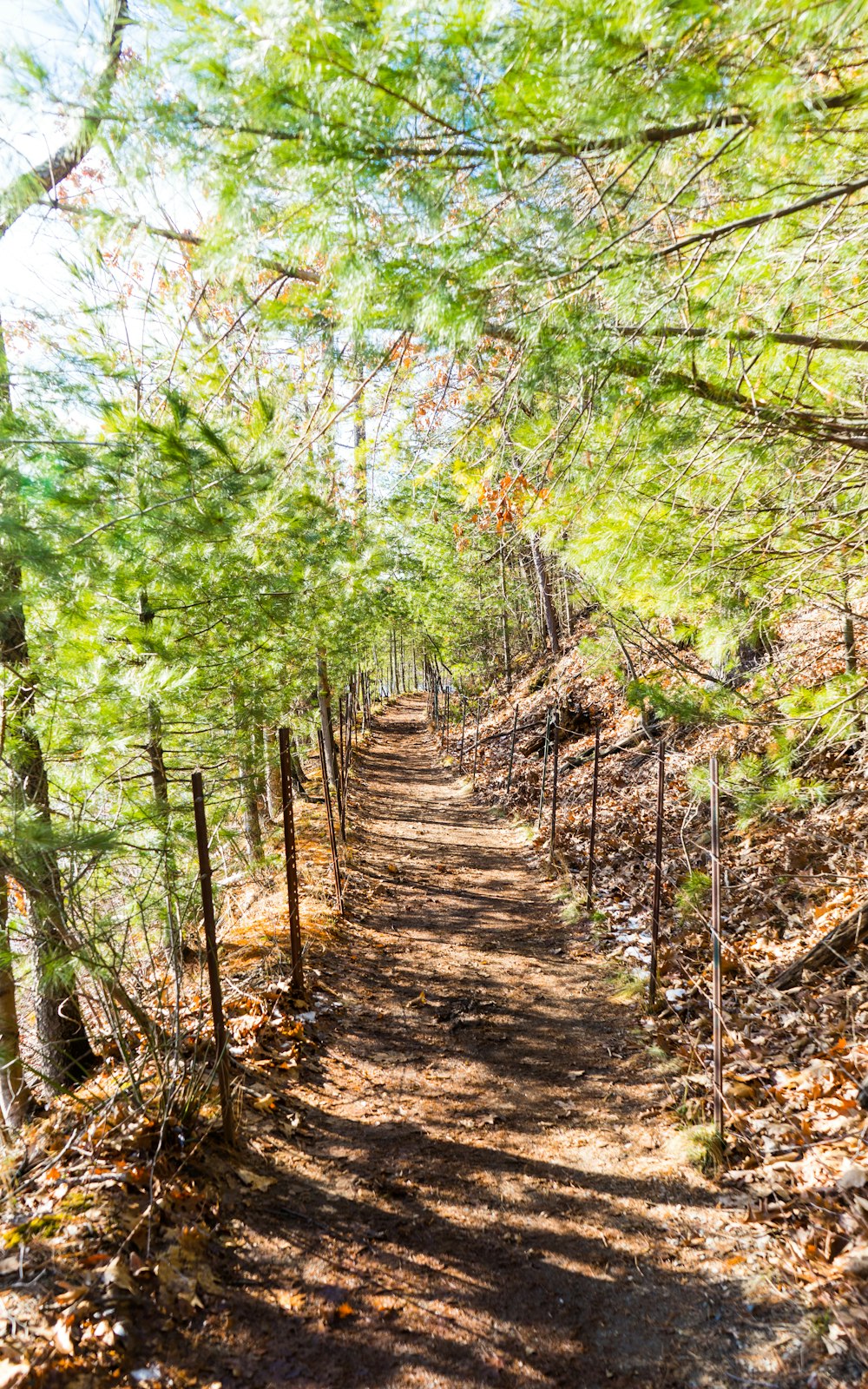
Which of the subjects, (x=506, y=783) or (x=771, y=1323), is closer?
(x=771, y=1323)

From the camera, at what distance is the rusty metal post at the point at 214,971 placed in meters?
3.72

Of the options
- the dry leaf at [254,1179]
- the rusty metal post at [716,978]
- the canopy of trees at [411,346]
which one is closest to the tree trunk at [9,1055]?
the canopy of trees at [411,346]

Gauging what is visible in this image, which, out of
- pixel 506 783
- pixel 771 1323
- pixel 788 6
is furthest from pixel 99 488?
pixel 506 783

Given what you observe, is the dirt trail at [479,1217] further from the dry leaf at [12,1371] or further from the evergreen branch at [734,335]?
the evergreen branch at [734,335]

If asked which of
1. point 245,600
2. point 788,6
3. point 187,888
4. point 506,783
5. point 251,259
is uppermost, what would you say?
point 788,6

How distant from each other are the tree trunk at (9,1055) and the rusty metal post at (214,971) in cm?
124

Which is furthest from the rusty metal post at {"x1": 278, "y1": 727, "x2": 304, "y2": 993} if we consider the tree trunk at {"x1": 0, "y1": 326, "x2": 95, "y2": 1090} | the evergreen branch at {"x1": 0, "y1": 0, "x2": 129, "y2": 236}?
the evergreen branch at {"x1": 0, "y1": 0, "x2": 129, "y2": 236}

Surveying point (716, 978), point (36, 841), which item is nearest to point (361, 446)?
point (36, 841)

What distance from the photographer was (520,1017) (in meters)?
5.59

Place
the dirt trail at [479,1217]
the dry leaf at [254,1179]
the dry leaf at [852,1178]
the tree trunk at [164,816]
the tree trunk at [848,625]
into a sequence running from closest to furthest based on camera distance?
the dirt trail at [479,1217]
the dry leaf at [852,1178]
the dry leaf at [254,1179]
the tree trunk at [164,816]
the tree trunk at [848,625]

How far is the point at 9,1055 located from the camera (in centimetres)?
434

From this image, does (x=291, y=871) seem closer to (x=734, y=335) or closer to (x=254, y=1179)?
(x=254, y=1179)

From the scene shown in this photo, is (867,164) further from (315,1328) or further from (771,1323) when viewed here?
(315,1328)

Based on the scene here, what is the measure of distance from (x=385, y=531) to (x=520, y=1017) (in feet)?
17.2
